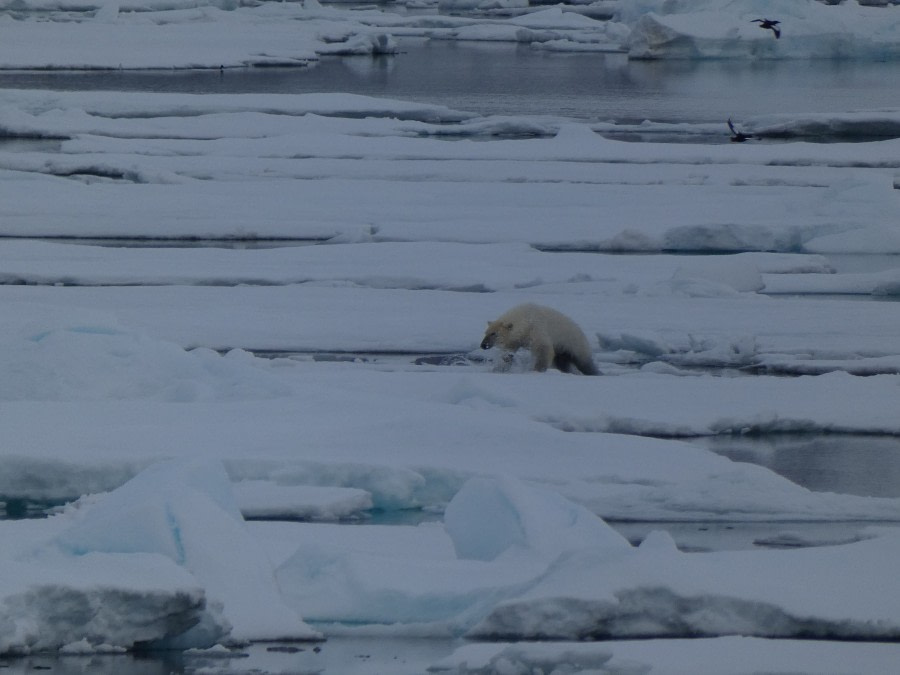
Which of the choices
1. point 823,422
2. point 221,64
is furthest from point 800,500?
point 221,64

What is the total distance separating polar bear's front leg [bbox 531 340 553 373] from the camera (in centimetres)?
661

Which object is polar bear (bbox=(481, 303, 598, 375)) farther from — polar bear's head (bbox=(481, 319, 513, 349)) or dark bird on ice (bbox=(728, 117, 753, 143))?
dark bird on ice (bbox=(728, 117, 753, 143))

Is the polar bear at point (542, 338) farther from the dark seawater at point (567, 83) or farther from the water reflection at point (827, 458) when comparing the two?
the dark seawater at point (567, 83)

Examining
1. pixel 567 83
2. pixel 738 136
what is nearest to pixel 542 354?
pixel 738 136

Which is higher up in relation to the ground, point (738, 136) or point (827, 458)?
point (738, 136)

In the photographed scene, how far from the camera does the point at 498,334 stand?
6.49 meters

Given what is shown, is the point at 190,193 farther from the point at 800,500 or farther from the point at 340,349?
the point at 800,500

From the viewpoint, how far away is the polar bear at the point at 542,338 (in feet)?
21.3

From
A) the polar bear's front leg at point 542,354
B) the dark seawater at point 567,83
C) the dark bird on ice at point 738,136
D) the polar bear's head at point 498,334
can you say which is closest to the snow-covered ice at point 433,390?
the polar bear's front leg at point 542,354

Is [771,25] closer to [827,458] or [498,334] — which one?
[498,334]

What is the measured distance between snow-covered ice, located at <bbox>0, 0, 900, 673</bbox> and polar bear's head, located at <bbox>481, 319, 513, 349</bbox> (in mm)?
250

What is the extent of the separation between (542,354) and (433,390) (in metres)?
0.62

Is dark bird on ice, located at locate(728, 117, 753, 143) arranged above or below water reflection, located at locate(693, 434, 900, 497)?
above

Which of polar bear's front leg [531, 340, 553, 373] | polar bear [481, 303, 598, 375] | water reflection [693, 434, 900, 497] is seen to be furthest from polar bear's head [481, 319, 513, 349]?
water reflection [693, 434, 900, 497]
